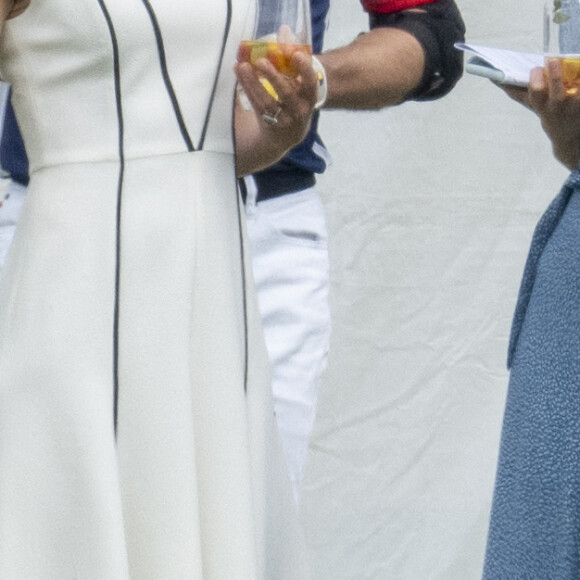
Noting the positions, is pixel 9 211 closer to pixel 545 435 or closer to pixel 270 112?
pixel 270 112

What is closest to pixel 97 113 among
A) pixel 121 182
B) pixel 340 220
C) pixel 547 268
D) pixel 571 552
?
pixel 121 182

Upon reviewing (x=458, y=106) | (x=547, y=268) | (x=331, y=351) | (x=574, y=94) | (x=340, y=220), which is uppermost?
(x=574, y=94)

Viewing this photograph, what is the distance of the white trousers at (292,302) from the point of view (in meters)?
1.53

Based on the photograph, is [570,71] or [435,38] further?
[435,38]

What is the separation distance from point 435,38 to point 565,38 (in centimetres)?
37

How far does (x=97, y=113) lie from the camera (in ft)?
3.68

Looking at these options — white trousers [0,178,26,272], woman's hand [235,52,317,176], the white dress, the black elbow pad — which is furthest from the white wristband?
white trousers [0,178,26,272]

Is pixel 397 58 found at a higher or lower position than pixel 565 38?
lower

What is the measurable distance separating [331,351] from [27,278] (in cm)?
110

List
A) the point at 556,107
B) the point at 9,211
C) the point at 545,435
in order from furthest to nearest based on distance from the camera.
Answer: the point at 9,211 → the point at 556,107 → the point at 545,435

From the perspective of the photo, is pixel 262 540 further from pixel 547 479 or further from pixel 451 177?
pixel 451 177

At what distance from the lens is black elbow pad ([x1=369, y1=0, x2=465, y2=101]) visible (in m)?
1.57

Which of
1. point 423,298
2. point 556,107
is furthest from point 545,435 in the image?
point 423,298

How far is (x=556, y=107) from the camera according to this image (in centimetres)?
120
